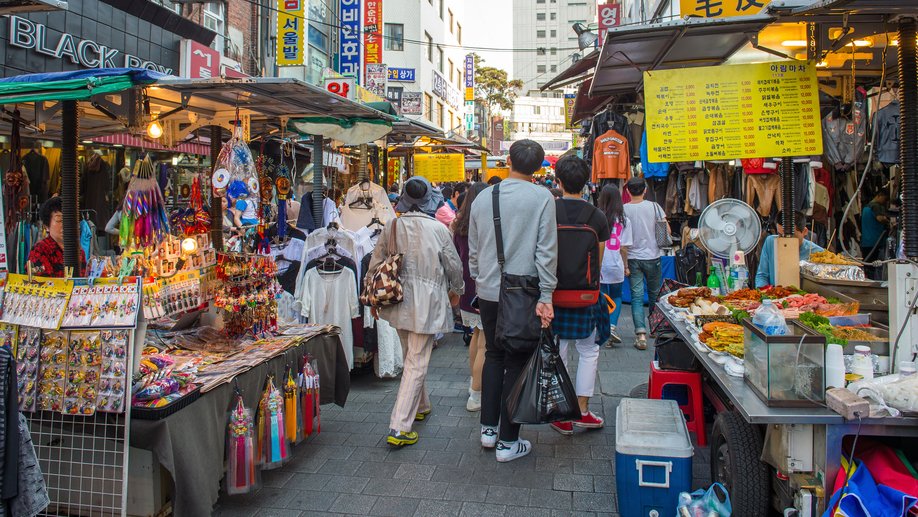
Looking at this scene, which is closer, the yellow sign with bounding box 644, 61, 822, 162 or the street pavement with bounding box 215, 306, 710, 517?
the street pavement with bounding box 215, 306, 710, 517

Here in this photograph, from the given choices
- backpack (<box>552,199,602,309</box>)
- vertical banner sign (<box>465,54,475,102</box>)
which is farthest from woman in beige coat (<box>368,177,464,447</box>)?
vertical banner sign (<box>465,54,475,102</box>)

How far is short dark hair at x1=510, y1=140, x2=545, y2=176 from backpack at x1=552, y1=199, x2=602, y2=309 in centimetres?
50

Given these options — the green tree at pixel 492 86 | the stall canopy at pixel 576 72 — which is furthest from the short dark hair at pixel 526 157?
the green tree at pixel 492 86

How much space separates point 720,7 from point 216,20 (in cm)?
1059

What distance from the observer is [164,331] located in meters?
5.14

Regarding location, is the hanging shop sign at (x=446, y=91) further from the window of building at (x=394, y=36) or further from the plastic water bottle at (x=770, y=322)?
the plastic water bottle at (x=770, y=322)

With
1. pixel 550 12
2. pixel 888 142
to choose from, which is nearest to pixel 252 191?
pixel 888 142

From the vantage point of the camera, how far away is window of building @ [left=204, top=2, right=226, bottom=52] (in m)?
14.1

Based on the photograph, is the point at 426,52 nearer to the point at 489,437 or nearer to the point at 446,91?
the point at 446,91

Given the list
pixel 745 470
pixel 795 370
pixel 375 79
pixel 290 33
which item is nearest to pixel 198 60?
pixel 290 33

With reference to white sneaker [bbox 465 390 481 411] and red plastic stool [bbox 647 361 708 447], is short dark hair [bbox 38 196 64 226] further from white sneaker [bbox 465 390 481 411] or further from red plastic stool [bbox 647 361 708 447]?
red plastic stool [bbox 647 361 708 447]

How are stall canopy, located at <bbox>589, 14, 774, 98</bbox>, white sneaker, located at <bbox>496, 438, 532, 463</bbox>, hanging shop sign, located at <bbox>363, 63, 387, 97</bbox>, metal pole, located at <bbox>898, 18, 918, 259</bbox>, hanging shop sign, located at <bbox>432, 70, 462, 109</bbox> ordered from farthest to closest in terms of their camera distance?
hanging shop sign, located at <bbox>432, 70, 462, 109</bbox> → hanging shop sign, located at <bbox>363, 63, 387, 97</bbox> → stall canopy, located at <bbox>589, 14, 774, 98</bbox> → white sneaker, located at <bbox>496, 438, 532, 463</bbox> → metal pole, located at <bbox>898, 18, 918, 259</bbox>

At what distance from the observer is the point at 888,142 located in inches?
255

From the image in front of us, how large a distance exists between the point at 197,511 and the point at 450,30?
133 ft
